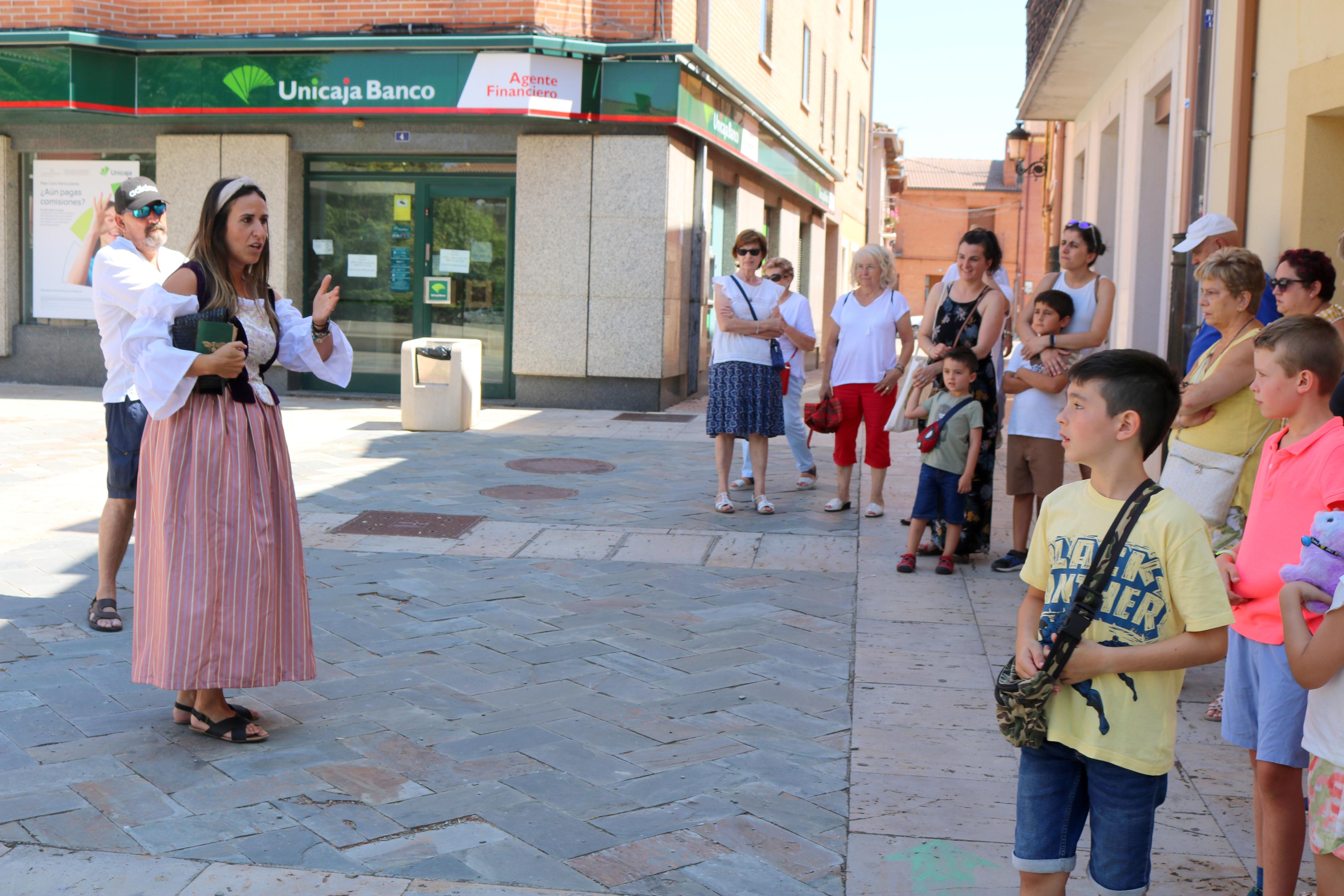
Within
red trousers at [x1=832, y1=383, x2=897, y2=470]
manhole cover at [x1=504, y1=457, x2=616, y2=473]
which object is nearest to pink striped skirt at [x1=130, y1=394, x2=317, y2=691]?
red trousers at [x1=832, y1=383, x2=897, y2=470]

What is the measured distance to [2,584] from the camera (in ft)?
19.3

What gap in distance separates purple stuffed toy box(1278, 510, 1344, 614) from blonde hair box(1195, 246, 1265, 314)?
6.12 ft

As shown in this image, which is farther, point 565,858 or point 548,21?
point 548,21

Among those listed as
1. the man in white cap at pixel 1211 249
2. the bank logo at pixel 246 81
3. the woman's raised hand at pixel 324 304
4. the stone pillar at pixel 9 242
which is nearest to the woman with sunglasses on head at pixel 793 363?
the man in white cap at pixel 1211 249

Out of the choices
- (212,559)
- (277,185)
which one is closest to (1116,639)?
(212,559)

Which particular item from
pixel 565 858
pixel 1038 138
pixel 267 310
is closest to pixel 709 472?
pixel 267 310

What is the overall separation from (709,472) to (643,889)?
6.78 m

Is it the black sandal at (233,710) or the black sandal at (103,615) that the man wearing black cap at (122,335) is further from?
the black sandal at (233,710)

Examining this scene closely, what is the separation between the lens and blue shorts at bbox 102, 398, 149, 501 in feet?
17.4

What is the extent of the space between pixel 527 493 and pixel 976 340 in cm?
330

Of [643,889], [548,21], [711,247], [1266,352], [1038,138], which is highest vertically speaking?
[1038,138]

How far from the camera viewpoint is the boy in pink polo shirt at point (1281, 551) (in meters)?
2.82

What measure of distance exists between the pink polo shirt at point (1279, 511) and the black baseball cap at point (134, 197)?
4.15 meters

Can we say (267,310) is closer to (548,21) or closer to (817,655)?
(817,655)
